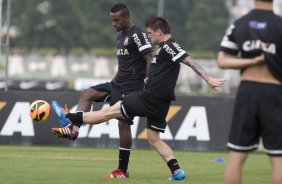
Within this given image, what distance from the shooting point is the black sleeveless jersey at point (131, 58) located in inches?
514

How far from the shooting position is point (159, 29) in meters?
12.3

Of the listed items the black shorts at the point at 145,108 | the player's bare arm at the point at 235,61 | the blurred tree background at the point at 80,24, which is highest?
the player's bare arm at the point at 235,61

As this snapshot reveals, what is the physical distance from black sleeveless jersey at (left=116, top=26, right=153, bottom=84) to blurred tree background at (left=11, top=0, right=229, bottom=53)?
74408 mm

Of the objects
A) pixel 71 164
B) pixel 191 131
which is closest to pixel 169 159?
pixel 71 164

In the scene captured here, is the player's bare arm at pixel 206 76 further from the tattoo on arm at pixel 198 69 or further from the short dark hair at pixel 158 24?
the short dark hair at pixel 158 24

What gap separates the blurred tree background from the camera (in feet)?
293

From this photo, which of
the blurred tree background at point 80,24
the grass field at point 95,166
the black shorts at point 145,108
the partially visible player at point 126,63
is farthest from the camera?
the blurred tree background at point 80,24

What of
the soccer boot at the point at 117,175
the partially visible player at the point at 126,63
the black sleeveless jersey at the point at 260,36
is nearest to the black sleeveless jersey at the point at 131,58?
the partially visible player at the point at 126,63

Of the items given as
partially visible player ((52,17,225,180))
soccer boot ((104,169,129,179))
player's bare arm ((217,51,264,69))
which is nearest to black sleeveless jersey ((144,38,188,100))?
partially visible player ((52,17,225,180))

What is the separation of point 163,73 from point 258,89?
3602mm

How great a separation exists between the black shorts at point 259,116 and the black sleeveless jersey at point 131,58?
432cm

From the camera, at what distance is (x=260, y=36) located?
28.6 feet

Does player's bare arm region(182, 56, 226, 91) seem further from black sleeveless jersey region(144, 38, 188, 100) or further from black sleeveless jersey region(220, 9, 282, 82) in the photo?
black sleeveless jersey region(220, 9, 282, 82)

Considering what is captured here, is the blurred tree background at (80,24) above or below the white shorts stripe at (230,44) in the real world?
below
